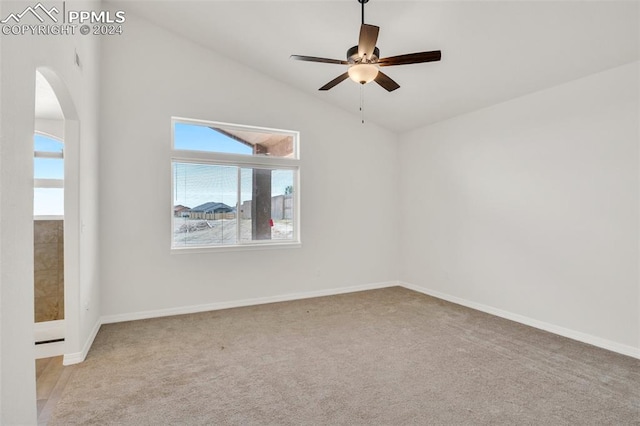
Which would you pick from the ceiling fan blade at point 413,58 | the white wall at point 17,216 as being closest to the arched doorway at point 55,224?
the white wall at point 17,216

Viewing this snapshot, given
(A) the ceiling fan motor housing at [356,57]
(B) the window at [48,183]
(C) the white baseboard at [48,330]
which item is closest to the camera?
(A) the ceiling fan motor housing at [356,57]

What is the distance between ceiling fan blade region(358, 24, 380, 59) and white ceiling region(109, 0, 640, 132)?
798 mm

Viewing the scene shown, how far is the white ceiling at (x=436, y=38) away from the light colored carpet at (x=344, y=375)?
2799 mm

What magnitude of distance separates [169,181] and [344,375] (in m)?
3.19

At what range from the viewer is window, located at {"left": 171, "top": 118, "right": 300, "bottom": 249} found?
4.43 metres

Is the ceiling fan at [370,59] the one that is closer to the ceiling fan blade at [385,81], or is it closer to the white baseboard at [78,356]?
the ceiling fan blade at [385,81]

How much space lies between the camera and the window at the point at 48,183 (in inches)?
133

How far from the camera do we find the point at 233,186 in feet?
15.6

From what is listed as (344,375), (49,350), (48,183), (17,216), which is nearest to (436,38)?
(344,375)

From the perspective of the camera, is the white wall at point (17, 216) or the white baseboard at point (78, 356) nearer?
the white wall at point (17, 216)

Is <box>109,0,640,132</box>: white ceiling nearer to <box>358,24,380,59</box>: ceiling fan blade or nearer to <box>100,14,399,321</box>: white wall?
<box>100,14,399,321</box>: white wall

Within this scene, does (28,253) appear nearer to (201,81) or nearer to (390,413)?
(390,413)

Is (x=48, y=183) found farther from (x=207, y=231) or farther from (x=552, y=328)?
(x=552, y=328)

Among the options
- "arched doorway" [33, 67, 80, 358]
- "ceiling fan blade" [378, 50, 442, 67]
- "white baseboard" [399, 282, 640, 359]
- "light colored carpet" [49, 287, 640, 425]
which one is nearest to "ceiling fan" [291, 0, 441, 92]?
"ceiling fan blade" [378, 50, 442, 67]
